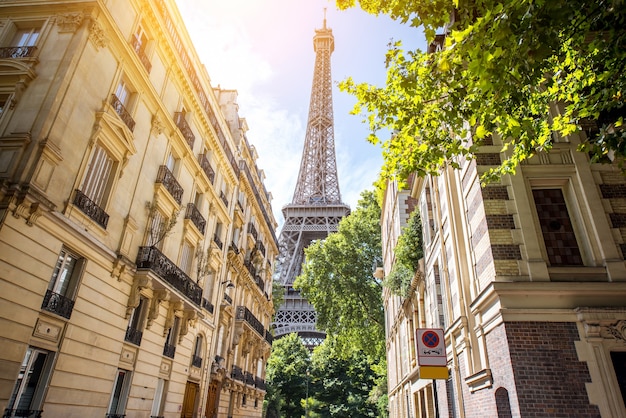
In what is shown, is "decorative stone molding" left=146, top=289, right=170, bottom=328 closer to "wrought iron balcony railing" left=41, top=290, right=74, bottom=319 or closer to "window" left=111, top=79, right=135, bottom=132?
"wrought iron balcony railing" left=41, top=290, right=74, bottom=319

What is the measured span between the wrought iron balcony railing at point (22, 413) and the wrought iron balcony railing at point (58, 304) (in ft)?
7.47

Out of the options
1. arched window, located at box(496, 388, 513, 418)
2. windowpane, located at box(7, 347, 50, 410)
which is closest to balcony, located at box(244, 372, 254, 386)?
windowpane, located at box(7, 347, 50, 410)

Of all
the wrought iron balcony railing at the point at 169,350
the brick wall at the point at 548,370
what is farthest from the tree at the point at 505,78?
the wrought iron balcony railing at the point at 169,350

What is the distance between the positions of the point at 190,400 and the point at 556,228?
17714 mm

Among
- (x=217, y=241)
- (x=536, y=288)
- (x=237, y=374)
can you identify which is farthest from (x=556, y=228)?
(x=237, y=374)

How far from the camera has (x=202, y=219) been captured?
65.4ft

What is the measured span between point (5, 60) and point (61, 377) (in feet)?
29.5

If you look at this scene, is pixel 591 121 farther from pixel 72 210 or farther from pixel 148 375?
pixel 148 375

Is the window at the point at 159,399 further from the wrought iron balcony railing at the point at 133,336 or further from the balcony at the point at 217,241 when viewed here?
the balcony at the point at 217,241

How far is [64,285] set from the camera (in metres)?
11.1

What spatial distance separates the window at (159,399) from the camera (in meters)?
15.8

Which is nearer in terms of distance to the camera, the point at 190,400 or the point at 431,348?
the point at 431,348

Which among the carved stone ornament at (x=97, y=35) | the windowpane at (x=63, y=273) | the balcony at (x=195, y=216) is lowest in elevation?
the windowpane at (x=63, y=273)

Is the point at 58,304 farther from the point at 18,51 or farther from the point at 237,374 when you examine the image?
the point at 237,374
